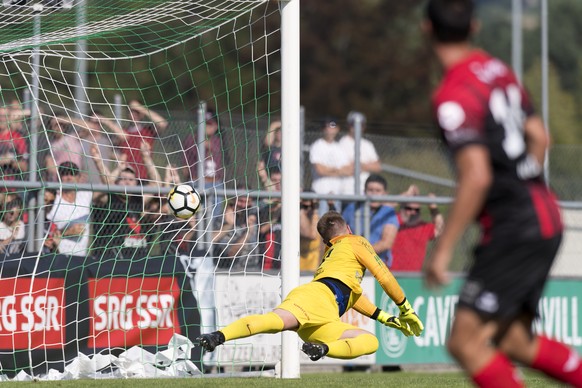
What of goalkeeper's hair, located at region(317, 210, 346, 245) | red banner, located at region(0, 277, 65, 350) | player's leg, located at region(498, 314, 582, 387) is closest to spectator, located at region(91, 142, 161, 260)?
red banner, located at region(0, 277, 65, 350)

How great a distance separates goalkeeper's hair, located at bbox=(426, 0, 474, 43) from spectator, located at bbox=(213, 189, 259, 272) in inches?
233

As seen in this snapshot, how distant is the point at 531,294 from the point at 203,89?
3422 centimetres

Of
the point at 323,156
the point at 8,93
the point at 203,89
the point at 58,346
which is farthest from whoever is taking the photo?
the point at 203,89

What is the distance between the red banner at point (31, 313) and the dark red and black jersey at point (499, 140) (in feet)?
20.4

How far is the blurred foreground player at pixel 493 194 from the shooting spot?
14.8 ft

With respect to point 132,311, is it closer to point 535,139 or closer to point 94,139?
point 94,139

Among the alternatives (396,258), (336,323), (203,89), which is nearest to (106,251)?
(336,323)

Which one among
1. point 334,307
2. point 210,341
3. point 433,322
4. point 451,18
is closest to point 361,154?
point 433,322

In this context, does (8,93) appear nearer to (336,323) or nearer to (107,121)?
(107,121)

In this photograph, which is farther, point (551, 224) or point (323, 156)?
point (323, 156)

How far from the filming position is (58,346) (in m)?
10.0

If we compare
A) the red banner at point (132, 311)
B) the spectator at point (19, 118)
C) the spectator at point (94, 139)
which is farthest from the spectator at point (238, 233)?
the spectator at point (19, 118)

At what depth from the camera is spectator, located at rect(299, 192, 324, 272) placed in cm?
1187

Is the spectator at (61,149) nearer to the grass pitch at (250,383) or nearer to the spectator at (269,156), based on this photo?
the spectator at (269,156)
